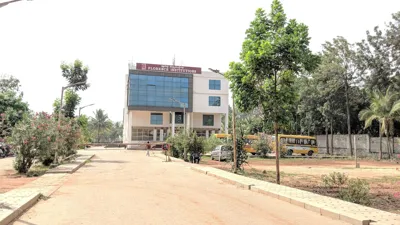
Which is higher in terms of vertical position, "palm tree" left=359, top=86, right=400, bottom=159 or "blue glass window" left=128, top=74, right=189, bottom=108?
"blue glass window" left=128, top=74, right=189, bottom=108

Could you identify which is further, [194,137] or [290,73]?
[194,137]

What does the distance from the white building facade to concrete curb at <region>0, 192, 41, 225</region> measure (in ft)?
170

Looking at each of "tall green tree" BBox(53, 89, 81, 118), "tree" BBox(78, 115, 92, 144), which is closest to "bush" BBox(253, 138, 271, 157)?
"tree" BBox(78, 115, 92, 144)

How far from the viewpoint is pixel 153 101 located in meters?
62.7

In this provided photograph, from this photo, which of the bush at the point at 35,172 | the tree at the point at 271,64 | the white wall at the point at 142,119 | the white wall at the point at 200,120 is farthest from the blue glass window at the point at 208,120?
the tree at the point at 271,64

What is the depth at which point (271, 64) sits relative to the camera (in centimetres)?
1297

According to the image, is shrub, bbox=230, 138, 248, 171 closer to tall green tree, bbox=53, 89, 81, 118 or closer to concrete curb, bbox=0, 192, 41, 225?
concrete curb, bbox=0, 192, 41, 225

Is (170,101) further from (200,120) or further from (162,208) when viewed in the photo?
(162,208)

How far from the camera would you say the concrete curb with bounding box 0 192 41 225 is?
6.86m

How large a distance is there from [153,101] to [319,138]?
29716mm

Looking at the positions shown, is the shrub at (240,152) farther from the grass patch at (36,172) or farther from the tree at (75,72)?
the tree at (75,72)

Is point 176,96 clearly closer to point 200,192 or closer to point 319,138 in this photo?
point 319,138

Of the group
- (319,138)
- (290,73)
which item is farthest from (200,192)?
(319,138)

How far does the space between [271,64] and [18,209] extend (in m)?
9.46
